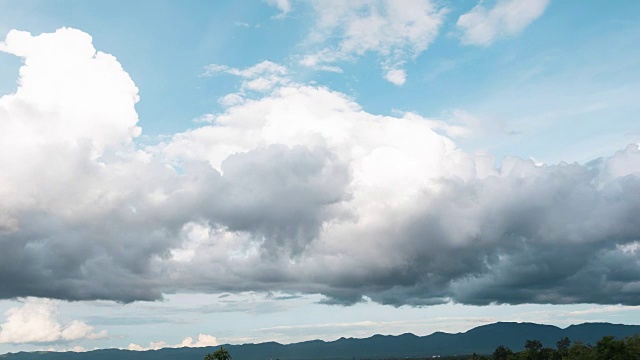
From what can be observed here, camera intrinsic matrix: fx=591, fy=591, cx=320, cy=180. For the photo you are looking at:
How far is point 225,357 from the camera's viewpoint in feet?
614

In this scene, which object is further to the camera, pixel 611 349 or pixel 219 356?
pixel 219 356

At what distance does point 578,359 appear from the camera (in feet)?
567

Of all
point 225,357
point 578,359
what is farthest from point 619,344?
point 225,357

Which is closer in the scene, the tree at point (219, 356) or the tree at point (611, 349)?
the tree at point (611, 349)

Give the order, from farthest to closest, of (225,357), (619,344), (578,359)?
1. (225,357)
2. (578,359)
3. (619,344)

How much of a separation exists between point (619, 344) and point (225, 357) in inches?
4479

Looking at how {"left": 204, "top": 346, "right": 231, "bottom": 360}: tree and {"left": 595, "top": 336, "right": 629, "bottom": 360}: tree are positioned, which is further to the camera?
{"left": 204, "top": 346, "right": 231, "bottom": 360}: tree

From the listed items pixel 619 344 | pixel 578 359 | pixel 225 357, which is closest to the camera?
pixel 619 344

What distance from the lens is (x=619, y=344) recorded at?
509ft

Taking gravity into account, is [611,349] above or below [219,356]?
below

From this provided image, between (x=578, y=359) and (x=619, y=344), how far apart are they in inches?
803

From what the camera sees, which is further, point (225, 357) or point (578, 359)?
point (225, 357)

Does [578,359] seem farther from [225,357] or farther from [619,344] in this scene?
[225,357]
